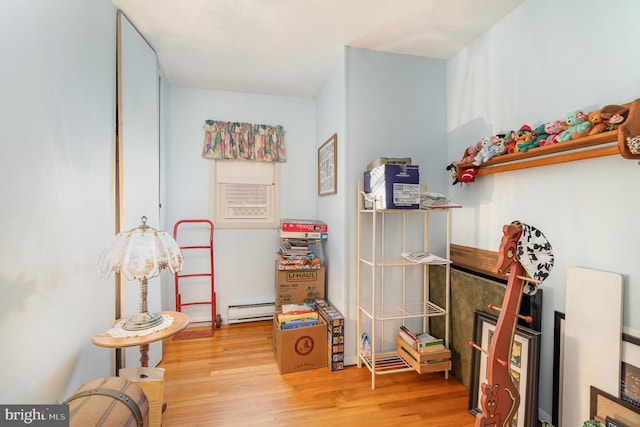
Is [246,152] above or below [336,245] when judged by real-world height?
above

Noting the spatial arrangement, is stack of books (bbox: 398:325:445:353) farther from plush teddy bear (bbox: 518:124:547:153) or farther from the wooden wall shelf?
plush teddy bear (bbox: 518:124:547:153)

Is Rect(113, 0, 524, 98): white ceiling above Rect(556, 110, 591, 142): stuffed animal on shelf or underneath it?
above

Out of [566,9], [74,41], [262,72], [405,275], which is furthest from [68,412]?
[566,9]

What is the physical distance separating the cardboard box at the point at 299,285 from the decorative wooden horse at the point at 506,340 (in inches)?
71.3

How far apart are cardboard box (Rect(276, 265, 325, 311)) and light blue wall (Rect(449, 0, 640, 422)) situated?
4.68 ft

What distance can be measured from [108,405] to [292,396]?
1.17 meters

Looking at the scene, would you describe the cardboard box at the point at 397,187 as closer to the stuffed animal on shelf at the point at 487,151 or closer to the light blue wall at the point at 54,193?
the stuffed animal on shelf at the point at 487,151

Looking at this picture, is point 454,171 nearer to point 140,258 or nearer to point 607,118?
point 607,118

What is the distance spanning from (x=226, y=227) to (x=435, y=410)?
259 centimetres

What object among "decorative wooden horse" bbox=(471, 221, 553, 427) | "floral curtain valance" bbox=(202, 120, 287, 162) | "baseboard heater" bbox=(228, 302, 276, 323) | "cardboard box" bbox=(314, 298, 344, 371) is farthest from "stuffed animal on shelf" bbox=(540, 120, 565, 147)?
"baseboard heater" bbox=(228, 302, 276, 323)

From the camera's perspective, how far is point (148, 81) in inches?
90.4

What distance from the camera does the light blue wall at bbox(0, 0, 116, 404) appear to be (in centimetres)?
108

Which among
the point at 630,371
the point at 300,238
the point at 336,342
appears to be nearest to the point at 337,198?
the point at 300,238

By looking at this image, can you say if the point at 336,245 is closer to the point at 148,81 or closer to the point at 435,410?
the point at 435,410
